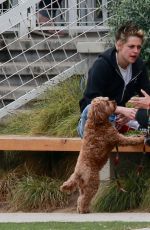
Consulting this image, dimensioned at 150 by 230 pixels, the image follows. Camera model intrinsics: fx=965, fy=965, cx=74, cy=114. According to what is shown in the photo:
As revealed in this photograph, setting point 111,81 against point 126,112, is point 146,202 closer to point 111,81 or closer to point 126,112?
point 126,112

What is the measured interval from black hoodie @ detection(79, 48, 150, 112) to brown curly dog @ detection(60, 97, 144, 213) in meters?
0.34

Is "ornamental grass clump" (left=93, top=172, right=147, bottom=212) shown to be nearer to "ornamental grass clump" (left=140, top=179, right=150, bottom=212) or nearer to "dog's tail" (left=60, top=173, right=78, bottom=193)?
"ornamental grass clump" (left=140, top=179, right=150, bottom=212)

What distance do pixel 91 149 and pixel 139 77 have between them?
38.6 inches

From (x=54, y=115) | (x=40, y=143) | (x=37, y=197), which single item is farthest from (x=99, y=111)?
(x=54, y=115)

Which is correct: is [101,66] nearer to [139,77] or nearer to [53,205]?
[139,77]

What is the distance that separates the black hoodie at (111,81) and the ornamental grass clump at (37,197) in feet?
3.73

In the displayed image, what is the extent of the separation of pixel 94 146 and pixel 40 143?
1.18 metres

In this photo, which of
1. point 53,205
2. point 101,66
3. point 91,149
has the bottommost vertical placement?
point 53,205

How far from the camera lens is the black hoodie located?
9789mm

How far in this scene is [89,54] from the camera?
12.2m

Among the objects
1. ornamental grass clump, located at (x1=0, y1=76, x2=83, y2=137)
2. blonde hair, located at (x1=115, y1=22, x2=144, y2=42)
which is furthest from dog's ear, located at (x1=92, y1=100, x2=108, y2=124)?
ornamental grass clump, located at (x1=0, y1=76, x2=83, y2=137)

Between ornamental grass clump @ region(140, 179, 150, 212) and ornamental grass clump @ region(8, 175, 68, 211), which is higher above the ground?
ornamental grass clump @ region(140, 179, 150, 212)

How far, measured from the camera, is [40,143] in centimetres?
1066

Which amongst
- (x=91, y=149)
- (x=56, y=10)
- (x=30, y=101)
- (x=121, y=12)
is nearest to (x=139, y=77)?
(x=91, y=149)
